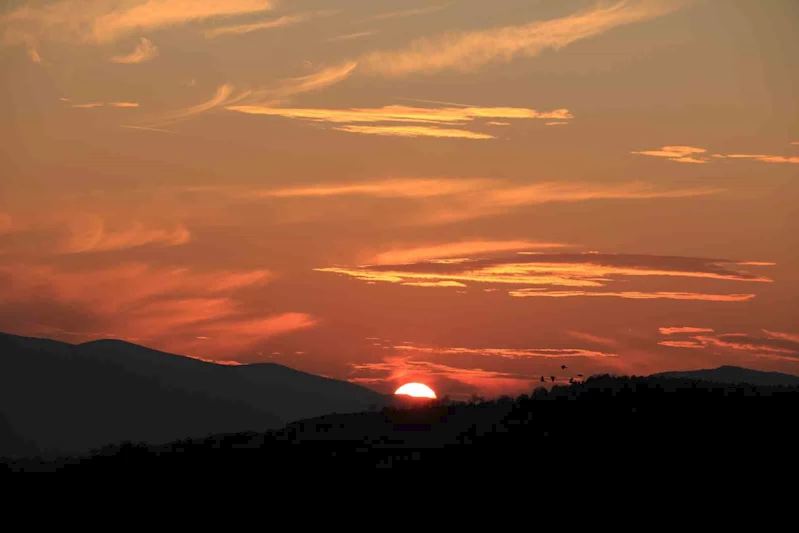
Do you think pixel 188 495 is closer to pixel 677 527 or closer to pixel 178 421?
pixel 677 527

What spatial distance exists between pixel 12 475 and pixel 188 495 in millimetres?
7436

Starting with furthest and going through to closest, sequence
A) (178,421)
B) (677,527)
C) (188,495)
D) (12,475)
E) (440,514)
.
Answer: (178,421) → (12,475) → (188,495) → (440,514) → (677,527)

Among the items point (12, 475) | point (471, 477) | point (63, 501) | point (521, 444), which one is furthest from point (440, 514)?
point (12, 475)

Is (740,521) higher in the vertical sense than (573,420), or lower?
lower

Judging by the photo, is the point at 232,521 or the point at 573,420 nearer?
the point at 232,521

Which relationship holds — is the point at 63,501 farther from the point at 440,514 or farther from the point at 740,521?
the point at 740,521

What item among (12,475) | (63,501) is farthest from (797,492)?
(12,475)

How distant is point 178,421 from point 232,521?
16560 cm

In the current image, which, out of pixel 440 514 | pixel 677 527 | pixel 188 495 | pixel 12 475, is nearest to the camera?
pixel 677 527

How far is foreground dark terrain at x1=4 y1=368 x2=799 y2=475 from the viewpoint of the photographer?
35281 millimetres

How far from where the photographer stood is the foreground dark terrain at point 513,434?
35.3 m

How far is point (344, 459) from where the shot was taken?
37250 mm

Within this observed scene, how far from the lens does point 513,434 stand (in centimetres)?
3728

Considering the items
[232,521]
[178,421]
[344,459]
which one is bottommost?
[232,521]
